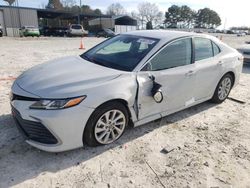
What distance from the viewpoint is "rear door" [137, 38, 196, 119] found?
357 centimetres

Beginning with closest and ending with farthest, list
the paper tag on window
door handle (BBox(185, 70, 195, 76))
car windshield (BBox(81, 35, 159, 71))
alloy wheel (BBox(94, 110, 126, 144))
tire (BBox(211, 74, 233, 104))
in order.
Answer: alloy wheel (BBox(94, 110, 126, 144)) → car windshield (BBox(81, 35, 159, 71)) → the paper tag on window → door handle (BBox(185, 70, 195, 76)) → tire (BBox(211, 74, 233, 104))

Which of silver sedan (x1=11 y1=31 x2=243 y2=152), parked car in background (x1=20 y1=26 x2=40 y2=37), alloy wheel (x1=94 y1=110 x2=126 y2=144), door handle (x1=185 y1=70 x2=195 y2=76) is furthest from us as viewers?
parked car in background (x1=20 y1=26 x2=40 y2=37)

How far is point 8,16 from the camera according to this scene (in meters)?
32.4

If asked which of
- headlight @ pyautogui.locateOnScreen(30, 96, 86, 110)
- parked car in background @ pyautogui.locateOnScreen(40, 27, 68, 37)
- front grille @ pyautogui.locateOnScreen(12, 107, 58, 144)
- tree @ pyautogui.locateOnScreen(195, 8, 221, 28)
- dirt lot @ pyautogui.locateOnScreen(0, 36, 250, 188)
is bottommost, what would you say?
dirt lot @ pyautogui.locateOnScreen(0, 36, 250, 188)

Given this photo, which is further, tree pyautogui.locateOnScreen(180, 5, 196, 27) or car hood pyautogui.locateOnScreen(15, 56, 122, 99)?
tree pyautogui.locateOnScreen(180, 5, 196, 27)

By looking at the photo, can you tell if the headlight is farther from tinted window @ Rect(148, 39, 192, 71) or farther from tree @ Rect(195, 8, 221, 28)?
tree @ Rect(195, 8, 221, 28)

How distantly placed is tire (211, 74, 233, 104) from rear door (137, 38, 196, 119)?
0.91m

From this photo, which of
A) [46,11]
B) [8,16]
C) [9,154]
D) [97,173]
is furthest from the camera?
[46,11]

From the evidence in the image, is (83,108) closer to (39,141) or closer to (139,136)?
(39,141)

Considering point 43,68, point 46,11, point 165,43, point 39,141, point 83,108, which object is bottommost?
→ point 39,141

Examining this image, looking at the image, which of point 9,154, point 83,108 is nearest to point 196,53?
point 83,108

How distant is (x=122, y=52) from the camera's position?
412 cm

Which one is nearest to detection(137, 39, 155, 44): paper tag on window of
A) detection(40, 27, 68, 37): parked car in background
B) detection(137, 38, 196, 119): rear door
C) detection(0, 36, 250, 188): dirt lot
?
detection(137, 38, 196, 119): rear door

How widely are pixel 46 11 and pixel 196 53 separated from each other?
39706 mm
